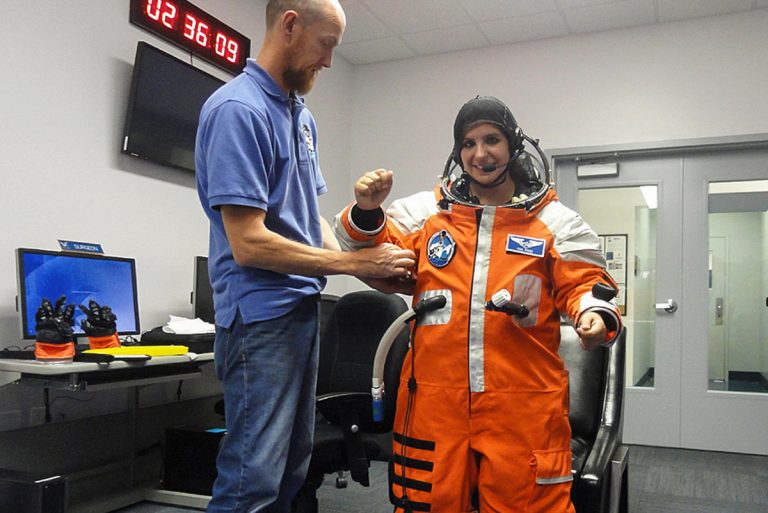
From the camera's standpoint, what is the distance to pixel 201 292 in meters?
3.06

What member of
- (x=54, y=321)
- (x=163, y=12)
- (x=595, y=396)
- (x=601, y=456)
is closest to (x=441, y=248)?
(x=601, y=456)

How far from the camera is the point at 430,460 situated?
1.36 metres

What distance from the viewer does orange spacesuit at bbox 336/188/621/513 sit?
133cm

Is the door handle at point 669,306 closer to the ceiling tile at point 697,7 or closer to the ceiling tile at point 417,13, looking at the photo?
the ceiling tile at point 697,7

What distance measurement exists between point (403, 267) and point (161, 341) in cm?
168

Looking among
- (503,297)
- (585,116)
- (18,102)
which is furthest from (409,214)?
(585,116)

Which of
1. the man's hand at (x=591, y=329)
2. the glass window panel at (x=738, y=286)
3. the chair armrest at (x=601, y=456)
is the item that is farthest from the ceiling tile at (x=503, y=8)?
the man's hand at (x=591, y=329)

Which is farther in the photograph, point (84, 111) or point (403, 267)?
point (84, 111)

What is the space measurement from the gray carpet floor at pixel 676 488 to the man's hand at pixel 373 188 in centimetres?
187

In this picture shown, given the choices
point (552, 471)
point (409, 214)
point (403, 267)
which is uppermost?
point (409, 214)

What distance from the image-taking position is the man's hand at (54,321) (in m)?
2.13

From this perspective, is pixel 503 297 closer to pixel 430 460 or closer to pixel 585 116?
pixel 430 460

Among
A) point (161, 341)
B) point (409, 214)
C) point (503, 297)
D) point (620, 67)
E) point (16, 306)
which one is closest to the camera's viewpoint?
point (503, 297)

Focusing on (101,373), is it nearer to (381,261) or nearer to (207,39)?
(381,261)
